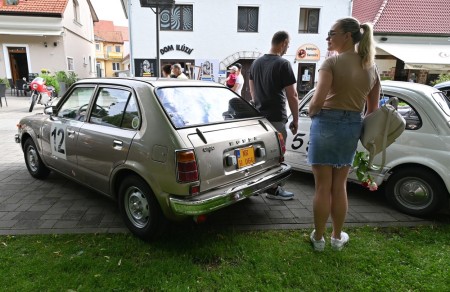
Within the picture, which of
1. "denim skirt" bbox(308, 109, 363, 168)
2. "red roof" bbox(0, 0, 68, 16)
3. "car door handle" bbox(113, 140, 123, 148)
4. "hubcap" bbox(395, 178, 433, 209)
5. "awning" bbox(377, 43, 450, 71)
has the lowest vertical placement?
"hubcap" bbox(395, 178, 433, 209)

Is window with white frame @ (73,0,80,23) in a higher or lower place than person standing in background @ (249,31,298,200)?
higher

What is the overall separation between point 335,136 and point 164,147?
1.50 metres

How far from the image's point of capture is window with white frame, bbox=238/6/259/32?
19.0 meters

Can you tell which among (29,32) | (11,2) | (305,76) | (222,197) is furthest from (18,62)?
(222,197)

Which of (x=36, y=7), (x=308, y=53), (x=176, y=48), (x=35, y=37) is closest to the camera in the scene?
(x=176, y=48)

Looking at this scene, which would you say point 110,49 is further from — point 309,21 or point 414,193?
point 414,193

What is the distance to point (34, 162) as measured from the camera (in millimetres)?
5043

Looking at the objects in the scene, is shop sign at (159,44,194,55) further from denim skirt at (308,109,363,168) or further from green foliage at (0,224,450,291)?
denim skirt at (308,109,363,168)

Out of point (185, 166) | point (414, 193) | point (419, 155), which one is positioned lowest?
point (414, 193)

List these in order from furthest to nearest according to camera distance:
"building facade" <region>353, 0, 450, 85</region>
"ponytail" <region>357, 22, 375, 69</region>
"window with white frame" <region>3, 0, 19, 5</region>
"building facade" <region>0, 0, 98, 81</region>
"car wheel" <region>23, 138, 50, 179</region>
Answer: "window with white frame" <region>3, 0, 19, 5</region> < "building facade" <region>0, 0, 98, 81</region> < "building facade" <region>353, 0, 450, 85</region> < "car wheel" <region>23, 138, 50, 179</region> < "ponytail" <region>357, 22, 375, 69</region>

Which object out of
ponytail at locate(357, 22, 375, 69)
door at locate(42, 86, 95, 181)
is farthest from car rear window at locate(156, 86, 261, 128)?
ponytail at locate(357, 22, 375, 69)

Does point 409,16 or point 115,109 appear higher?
point 409,16

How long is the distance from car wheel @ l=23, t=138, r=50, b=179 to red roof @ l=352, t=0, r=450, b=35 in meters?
18.4

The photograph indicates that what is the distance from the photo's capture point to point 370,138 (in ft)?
9.39
